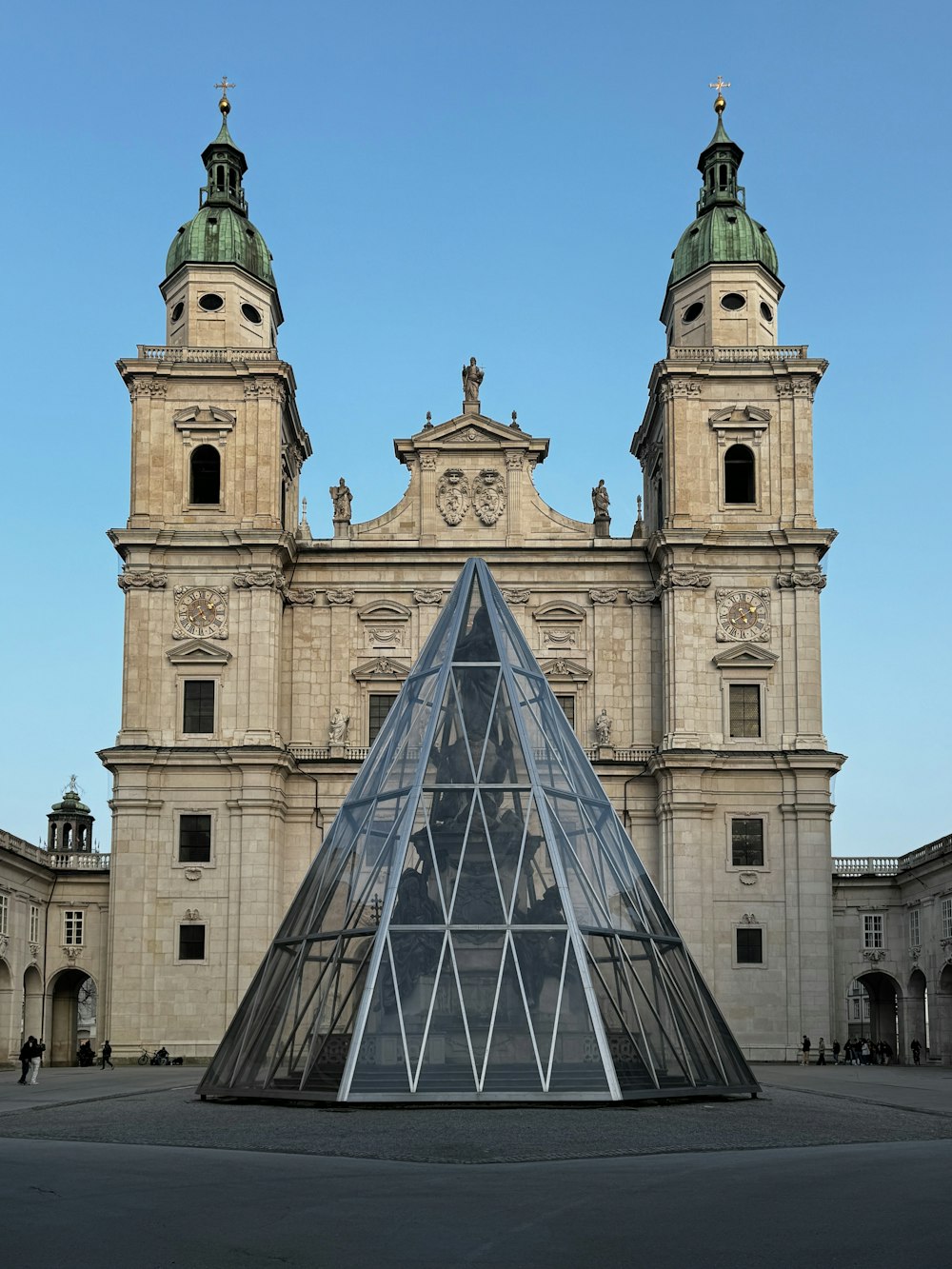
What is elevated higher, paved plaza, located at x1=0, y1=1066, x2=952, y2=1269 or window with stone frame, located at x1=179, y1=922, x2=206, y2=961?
window with stone frame, located at x1=179, y1=922, x2=206, y2=961

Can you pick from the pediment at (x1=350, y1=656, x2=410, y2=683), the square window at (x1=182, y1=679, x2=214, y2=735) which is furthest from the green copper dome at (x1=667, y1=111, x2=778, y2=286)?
the square window at (x1=182, y1=679, x2=214, y2=735)

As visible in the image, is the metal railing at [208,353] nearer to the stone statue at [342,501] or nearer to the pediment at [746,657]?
the stone statue at [342,501]

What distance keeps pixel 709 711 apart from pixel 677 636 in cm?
259

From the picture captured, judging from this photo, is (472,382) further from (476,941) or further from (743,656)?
(476,941)

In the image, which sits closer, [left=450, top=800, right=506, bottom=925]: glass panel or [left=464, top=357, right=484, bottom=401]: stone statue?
[left=450, top=800, right=506, bottom=925]: glass panel

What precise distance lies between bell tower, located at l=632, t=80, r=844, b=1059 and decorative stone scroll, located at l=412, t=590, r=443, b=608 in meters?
7.18

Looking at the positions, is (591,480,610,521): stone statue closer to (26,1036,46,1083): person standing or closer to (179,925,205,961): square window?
(179,925,205,961): square window

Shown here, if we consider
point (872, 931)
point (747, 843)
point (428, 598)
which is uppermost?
point (428, 598)

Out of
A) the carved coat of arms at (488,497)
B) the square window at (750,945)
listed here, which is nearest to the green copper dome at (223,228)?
the carved coat of arms at (488,497)

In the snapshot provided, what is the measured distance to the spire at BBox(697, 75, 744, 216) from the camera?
60.9 meters

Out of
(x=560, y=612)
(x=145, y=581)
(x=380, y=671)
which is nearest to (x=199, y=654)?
(x=145, y=581)

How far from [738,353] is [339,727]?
18458 millimetres

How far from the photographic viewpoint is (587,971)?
24625mm

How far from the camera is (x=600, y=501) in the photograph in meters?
58.1
